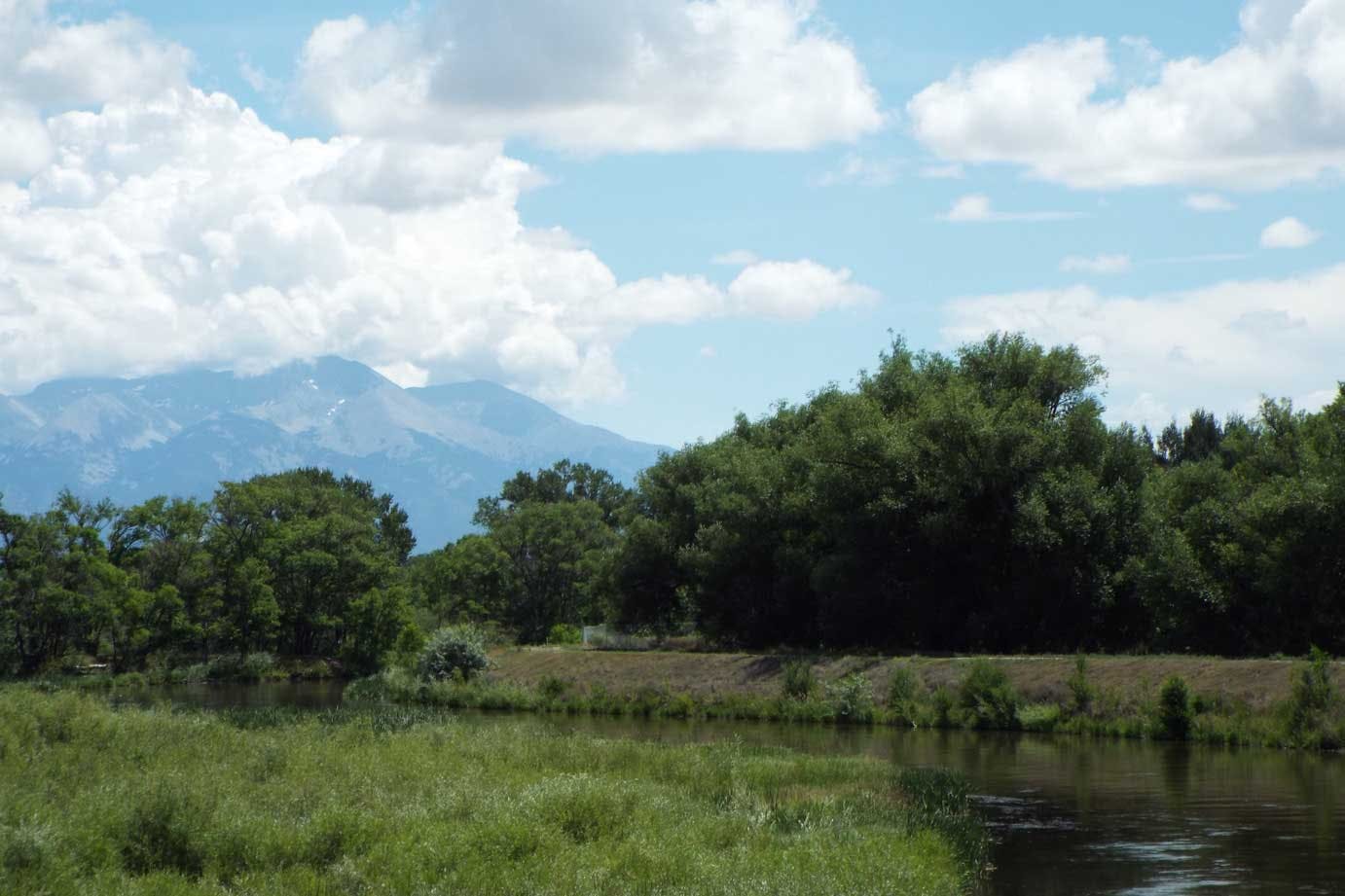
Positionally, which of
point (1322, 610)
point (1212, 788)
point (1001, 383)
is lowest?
point (1212, 788)

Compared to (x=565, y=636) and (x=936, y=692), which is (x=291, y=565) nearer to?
(x=565, y=636)

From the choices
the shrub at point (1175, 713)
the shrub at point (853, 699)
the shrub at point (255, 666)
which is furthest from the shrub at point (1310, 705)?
the shrub at point (255, 666)

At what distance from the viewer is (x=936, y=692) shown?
182 feet

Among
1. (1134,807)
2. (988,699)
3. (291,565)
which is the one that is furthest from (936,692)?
(291,565)

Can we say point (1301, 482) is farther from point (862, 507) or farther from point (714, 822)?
point (714, 822)

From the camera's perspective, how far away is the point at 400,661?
9575cm

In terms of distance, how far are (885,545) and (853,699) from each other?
14.2m

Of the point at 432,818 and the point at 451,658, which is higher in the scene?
the point at 451,658

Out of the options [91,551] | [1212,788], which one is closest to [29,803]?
[1212,788]

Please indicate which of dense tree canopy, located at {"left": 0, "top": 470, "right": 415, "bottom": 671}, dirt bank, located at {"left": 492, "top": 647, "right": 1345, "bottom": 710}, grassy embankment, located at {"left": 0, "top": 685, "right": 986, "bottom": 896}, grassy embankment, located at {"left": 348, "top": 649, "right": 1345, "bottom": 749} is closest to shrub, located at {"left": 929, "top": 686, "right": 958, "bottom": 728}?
grassy embankment, located at {"left": 348, "top": 649, "right": 1345, "bottom": 749}

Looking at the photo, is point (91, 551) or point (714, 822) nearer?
point (714, 822)

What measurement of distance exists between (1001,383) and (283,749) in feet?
168

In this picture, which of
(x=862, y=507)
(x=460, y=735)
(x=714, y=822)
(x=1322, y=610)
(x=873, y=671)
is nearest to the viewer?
(x=714, y=822)

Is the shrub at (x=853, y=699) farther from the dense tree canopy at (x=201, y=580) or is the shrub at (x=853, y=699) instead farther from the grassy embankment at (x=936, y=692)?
the dense tree canopy at (x=201, y=580)
